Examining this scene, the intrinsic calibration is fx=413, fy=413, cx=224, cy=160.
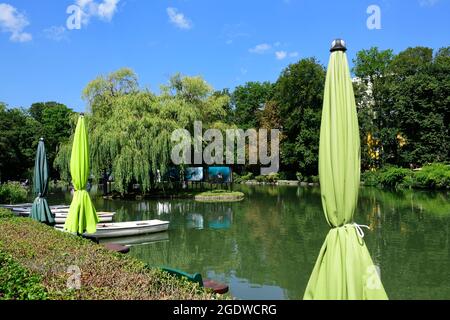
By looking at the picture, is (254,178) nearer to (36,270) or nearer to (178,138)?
(178,138)

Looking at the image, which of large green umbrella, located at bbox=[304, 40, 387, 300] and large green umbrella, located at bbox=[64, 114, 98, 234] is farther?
large green umbrella, located at bbox=[64, 114, 98, 234]

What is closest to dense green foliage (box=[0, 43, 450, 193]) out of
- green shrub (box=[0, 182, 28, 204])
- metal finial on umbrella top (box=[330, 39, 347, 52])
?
green shrub (box=[0, 182, 28, 204])

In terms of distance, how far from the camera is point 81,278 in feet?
15.5

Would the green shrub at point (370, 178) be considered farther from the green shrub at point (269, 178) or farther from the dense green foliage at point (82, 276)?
the dense green foliage at point (82, 276)

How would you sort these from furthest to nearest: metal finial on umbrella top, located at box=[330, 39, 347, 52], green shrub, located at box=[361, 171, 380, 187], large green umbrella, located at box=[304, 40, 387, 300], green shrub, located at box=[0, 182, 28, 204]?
1. green shrub, located at box=[361, 171, 380, 187]
2. green shrub, located at box=[0, 182, 28, 204]
3. metal finial on umbrella top, located at box=[330, 39, 347, 52]
4. large green umbrella, located at box=[304, 40, 387, 300]

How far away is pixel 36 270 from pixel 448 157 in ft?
125

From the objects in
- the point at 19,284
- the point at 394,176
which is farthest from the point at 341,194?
the point at 394,176

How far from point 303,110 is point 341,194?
39354 millimetres

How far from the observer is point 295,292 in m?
7.66

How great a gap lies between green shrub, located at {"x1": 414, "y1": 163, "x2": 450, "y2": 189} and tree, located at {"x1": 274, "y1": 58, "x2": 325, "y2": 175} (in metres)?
10.2

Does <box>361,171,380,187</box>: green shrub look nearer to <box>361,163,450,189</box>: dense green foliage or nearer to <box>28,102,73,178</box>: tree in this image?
<box>361,163,450,189</box>: dense green foliage

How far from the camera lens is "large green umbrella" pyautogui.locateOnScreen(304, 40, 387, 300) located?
3.69 metres

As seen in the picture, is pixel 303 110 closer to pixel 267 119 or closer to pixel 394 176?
pixel 267 119

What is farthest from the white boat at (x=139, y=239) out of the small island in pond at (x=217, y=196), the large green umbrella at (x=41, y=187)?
the small island in pond at (x=217, y=196)
